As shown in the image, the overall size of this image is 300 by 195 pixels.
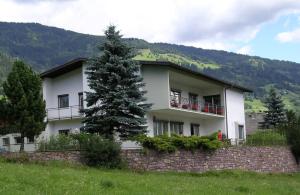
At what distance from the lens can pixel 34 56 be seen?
16738 cm

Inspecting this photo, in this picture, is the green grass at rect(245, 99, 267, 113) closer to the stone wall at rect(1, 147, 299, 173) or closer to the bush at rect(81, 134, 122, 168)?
the stone wall at rect(1, 147, 299, 173)

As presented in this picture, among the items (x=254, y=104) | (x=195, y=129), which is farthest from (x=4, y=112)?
(x=254, y=104)

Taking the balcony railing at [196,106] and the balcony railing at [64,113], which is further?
the balcony railing at [64,113]

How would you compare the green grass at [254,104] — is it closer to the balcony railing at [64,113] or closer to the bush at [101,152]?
the balcony railing at [64,113]

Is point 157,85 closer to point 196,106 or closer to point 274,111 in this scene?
point 196,106

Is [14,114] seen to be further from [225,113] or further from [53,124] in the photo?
[225,113]

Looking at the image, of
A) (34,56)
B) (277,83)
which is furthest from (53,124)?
(277,83)

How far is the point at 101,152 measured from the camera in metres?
28.0

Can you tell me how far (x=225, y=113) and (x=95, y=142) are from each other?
2582 centimetres

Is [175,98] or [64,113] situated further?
[64,113]

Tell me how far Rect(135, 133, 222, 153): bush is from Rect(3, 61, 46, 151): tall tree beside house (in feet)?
25.5

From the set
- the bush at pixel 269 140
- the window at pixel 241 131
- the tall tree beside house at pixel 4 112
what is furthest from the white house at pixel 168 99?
the tall tree beside house at pixel 4 112

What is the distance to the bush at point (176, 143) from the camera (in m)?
30.9

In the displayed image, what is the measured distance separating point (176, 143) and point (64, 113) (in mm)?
16647
